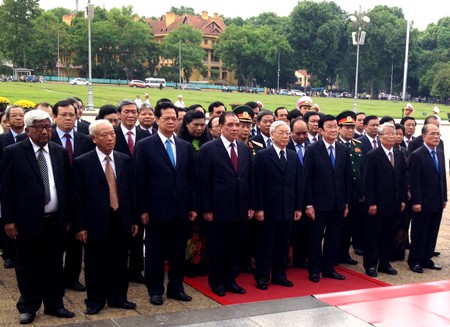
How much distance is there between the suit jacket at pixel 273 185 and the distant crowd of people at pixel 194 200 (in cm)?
1

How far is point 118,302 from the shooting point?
529 centimetres

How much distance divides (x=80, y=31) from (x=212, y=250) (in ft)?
244

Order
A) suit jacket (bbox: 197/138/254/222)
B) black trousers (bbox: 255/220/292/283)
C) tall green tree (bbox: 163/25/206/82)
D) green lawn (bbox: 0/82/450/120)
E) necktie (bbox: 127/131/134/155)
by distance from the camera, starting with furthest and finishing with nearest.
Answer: tall green tree (bbox: 163/25/206/82)
green lawn (bbox: 0/82/450/120)
necktie (bbox: 127/131/134/155)
black trousers (bbox: 255/220/292/283)
suit jacket (bbox: 197/138/254/222)

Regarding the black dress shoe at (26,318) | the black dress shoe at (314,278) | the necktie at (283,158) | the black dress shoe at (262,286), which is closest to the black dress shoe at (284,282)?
the black dress shoe at (262,286)

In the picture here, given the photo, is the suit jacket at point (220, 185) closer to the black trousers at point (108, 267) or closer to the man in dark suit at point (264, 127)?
the black trousers at point (108, 267)

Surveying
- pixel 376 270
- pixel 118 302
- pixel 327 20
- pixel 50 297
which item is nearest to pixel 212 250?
pixel 118 302

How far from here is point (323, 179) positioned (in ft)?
21.0

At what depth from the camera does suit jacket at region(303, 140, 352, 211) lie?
6.37 metres

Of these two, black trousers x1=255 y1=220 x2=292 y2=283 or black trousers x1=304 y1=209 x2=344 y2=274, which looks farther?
black trousers x1=304 y1=209 x2=344 y2=274

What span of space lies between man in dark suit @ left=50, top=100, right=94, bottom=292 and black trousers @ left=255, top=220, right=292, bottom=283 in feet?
5.98

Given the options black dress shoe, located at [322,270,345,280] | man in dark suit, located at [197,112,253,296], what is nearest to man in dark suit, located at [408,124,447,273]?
black dress shoe, located at [322,270,345,280]

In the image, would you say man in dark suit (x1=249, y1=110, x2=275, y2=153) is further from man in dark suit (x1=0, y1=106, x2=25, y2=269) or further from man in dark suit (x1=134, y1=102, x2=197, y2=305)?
man in dark suit (x1=0, y1=106, x2=25, y2=269)

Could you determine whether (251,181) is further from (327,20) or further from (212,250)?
(327,20)

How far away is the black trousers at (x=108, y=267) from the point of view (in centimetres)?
514
